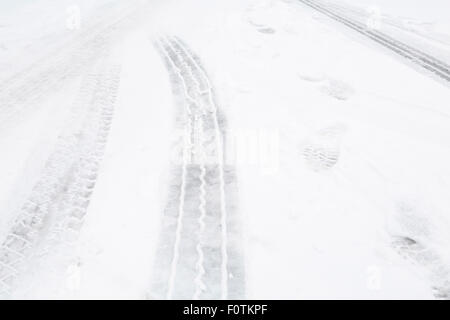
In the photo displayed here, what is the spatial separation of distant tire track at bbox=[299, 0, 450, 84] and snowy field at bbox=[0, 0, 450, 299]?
8 cm

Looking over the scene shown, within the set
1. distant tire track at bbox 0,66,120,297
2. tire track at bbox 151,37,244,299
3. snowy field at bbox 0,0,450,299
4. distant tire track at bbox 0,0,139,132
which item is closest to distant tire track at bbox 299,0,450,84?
snowy field at bbox 0,0,450,299

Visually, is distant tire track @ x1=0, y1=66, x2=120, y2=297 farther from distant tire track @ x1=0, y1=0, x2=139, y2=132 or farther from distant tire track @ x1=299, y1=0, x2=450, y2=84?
distant tire track @ x1=299, y1=0, x2=450, y2=84

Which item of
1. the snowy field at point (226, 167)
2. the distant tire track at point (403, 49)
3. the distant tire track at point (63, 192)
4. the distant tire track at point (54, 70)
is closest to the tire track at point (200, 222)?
the snowy field at point (226, 167)

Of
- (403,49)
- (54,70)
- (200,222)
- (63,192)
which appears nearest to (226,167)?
(200,222)

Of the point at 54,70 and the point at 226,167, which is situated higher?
the point at 54,70

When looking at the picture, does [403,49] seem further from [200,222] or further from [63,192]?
[63,192]

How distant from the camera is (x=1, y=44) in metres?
12.3

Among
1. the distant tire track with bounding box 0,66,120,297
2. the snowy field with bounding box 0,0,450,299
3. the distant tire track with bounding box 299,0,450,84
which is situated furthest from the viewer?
the distant tire track with bounding box 299,0,450,84

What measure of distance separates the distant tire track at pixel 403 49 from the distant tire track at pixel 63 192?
7647mm

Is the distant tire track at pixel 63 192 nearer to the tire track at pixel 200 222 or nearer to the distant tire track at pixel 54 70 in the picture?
the distant tire track at pixel 54 70

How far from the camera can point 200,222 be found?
5.30 metres

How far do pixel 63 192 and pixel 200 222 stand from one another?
215 centimetres

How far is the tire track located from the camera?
4.48m

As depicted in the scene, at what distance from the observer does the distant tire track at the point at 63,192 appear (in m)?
5.05
